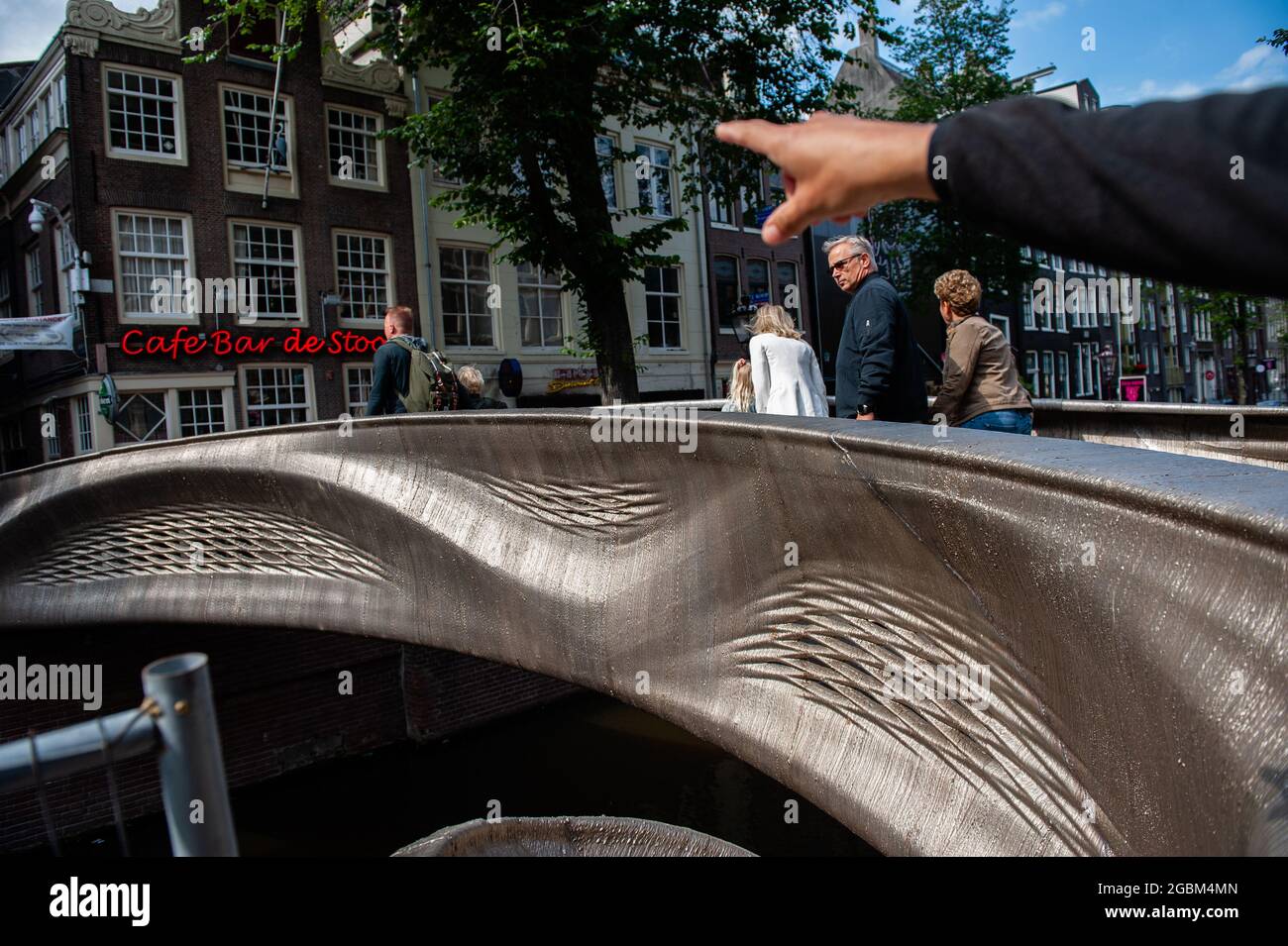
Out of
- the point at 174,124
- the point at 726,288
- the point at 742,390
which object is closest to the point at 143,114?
the point at 174,124

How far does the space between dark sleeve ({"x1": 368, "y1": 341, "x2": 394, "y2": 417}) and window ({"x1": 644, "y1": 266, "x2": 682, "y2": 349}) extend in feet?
57.6

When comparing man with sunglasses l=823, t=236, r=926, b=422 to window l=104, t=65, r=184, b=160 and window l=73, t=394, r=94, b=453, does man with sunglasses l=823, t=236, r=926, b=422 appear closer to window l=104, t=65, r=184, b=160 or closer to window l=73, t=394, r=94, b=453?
window l=73, t=394, r=94, b=453

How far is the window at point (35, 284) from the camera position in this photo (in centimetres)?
1788

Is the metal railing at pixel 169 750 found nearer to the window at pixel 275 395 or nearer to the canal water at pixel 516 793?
the canal water at pixel 516 793

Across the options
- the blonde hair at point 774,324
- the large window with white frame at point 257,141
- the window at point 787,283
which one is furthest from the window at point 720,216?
the blonde hair at point 774,324

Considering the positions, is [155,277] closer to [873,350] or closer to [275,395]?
[275,395]

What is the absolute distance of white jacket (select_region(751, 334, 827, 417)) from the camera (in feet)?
16.1

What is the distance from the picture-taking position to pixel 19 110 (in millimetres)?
18031

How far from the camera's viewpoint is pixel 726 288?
25.6m

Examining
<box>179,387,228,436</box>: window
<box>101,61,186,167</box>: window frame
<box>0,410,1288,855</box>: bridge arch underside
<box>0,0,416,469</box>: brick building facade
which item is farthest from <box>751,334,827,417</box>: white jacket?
<box>101,61,186,167</box>: window frame

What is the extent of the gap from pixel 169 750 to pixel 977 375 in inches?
166

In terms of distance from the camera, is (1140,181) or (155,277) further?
(155,277)

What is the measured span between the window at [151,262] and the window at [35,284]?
9.72 feet
